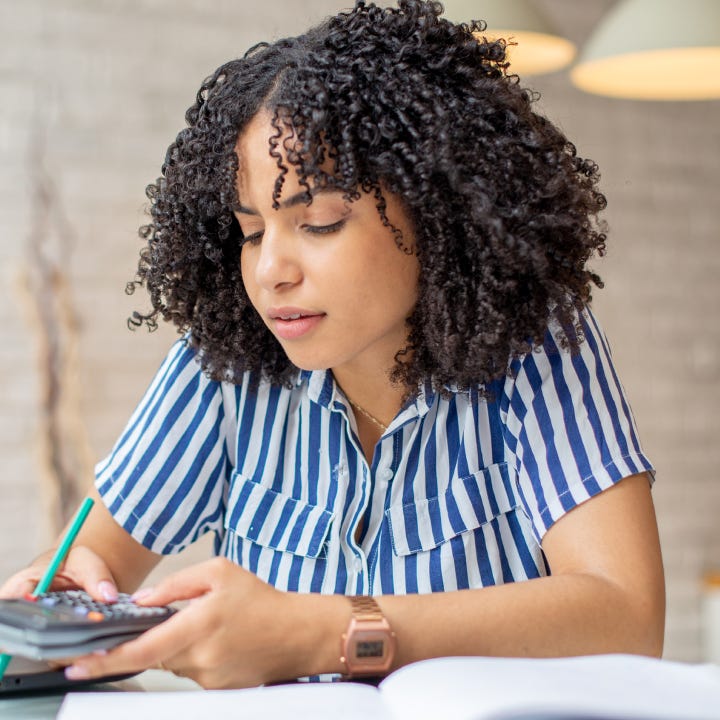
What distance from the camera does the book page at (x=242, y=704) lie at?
667 millimetres

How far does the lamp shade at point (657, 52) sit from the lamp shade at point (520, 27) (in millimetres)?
62

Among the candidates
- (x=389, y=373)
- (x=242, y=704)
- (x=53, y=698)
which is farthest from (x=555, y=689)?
(x=389, y=373)

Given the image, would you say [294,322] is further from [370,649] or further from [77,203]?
[77,203]

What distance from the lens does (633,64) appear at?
189cm

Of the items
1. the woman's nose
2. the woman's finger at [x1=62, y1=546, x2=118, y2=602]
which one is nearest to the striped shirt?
the woman's finger at [x1=62, y1=546, x2=118, y2=602]

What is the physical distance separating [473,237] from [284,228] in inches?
8.0

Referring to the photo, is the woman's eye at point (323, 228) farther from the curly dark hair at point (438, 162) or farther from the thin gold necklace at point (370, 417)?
the thin gold necklace at point (370, 417)

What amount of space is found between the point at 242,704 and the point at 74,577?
1.45 feet

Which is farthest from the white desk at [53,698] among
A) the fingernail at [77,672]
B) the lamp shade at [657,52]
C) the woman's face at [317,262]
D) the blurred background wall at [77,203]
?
the blurred background wall at [77,203]

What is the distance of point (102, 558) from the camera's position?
1.22 meters

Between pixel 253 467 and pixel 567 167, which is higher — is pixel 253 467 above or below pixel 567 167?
below

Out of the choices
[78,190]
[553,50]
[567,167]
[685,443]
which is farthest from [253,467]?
[685,443]

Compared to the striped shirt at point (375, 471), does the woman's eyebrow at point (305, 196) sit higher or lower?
higher

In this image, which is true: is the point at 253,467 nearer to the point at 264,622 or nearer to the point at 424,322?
the point at 424,322
